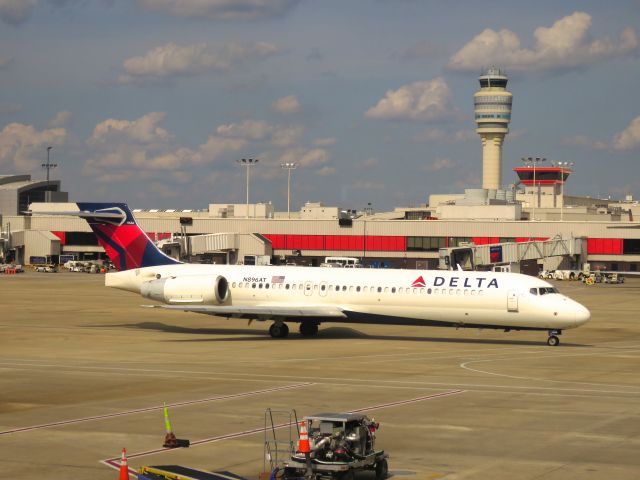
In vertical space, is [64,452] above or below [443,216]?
below

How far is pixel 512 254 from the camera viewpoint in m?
121

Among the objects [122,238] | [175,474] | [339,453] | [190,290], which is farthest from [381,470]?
[122,238]

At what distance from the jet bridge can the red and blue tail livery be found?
60.6 m

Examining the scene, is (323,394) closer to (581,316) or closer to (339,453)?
(339,453)

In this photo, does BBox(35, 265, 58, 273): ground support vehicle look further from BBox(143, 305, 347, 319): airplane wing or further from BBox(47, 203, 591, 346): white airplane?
BBox(143, 305, 347, 319): airplane wing

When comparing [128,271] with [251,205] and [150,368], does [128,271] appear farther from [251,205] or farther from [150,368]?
[251,205]

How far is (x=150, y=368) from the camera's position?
3838cm

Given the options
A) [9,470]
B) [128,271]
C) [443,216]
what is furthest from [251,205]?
[9,470]

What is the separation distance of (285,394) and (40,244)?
119 metres

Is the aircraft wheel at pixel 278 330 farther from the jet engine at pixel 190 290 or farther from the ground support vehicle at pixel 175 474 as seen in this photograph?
the ground support vehicle at pixel 175 474

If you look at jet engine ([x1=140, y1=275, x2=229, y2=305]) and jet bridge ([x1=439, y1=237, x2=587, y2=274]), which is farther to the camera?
jet bridge ([x1=439, y1=237, x2=587, y2=274])

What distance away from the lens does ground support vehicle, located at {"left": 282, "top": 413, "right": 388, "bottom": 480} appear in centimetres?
1948

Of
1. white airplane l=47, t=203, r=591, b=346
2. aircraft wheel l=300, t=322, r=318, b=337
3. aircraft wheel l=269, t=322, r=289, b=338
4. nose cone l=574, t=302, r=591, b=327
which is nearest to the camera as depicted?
nose cone l=574, t=302, r=591, b=327

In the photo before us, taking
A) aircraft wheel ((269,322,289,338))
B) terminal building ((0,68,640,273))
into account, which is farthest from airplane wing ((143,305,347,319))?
terminal building ((0,68,640,273))
